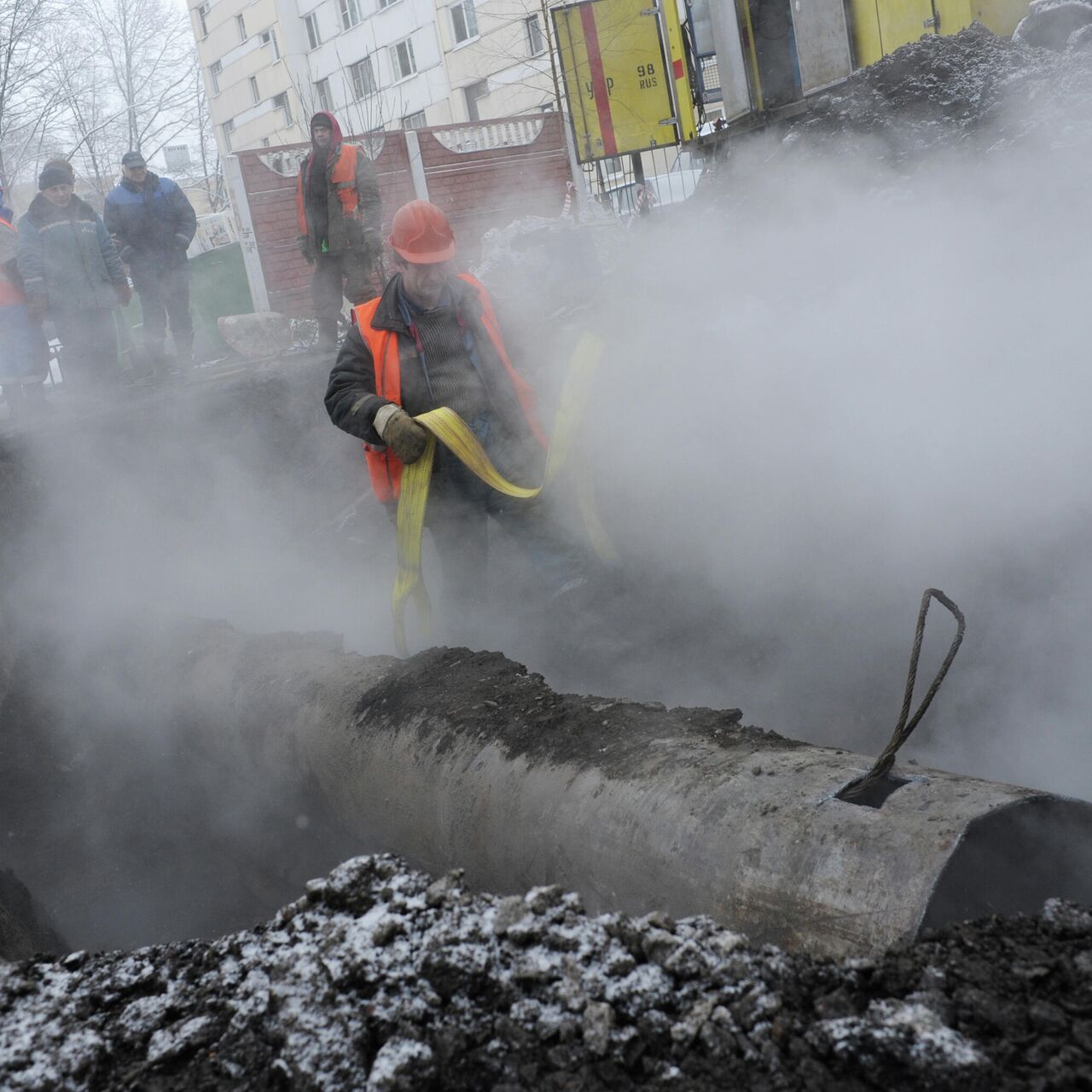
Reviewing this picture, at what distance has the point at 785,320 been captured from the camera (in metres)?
4.81

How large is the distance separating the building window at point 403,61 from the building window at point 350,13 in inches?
72.2

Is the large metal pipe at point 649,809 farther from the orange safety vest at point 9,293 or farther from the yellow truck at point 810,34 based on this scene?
the orange safety vest at point 9,293

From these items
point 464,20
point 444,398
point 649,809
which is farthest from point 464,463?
point 464,20

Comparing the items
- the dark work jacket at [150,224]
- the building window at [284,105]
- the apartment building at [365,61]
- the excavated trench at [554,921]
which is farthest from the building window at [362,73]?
the excavated trench at [554,921]

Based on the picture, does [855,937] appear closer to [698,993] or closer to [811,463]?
[698,993]

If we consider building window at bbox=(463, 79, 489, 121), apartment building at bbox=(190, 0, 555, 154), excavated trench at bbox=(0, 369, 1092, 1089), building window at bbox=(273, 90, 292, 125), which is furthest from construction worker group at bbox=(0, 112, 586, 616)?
building window at bbox=(273, 90, 292, 125)

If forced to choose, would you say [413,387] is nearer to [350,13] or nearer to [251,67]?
[350,13]

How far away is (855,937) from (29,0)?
20715 mm

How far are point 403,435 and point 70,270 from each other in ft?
16.3

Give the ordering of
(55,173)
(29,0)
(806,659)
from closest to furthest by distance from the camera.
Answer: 1. (806,659)
2. (55,173)
3. (29,0)

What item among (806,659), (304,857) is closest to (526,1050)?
(304,857)

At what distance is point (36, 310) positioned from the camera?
7625 mm

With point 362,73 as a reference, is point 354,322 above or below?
below

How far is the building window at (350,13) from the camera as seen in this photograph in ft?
98.1
